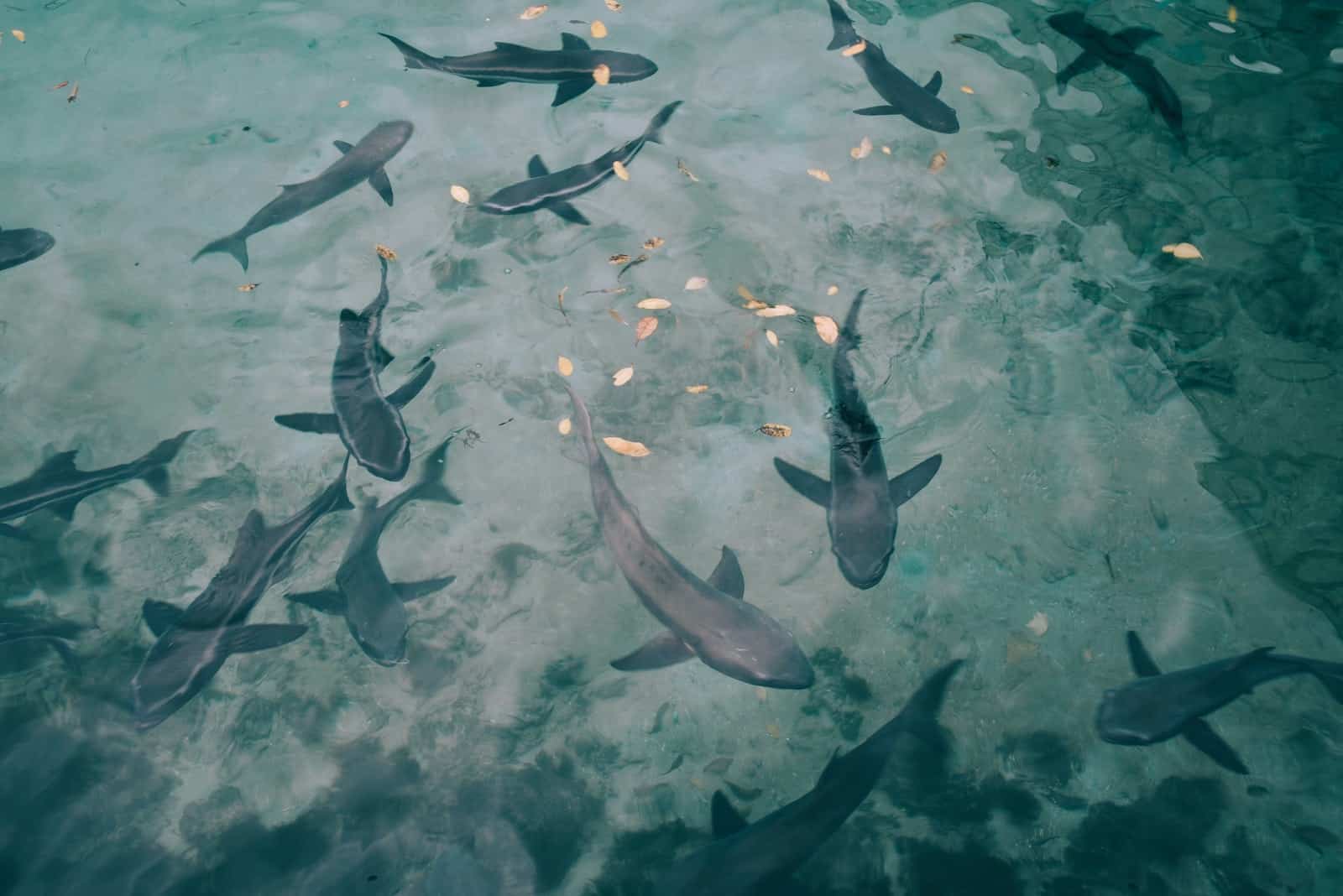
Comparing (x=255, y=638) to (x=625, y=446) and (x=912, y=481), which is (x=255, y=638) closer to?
(x=625, y=446)

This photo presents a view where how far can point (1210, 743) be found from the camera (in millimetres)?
Answer: 5512

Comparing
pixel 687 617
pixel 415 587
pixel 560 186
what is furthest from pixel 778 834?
pixel 560 186

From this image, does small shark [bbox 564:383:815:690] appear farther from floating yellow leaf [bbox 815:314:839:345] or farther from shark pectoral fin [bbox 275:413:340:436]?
floating yellow leaf [bbox 815:314:839:345]

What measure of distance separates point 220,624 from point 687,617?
4.15m

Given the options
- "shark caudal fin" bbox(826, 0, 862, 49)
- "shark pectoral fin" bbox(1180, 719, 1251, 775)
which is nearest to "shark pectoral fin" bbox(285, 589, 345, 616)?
"shark pectoral fin" bbox(1180, 719, 1251, 775)

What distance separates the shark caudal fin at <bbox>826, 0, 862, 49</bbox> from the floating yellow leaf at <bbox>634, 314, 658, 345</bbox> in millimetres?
3886

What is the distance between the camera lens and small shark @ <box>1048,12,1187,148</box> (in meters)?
7.25

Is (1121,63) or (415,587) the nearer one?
(415,587)

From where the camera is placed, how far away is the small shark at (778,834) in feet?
16.4

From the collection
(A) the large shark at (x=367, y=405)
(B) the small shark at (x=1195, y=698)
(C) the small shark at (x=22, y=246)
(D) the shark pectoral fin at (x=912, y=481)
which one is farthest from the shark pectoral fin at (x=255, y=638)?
(B) the small shark at (x=1195, y=698)

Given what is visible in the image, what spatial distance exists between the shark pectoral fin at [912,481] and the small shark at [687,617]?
5.11 feet

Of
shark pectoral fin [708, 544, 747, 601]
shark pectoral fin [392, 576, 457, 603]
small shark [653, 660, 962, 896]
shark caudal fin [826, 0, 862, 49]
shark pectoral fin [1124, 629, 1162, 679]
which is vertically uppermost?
shark caudal fin [826, 0, 862, 49]

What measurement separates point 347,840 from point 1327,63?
43.1 ft

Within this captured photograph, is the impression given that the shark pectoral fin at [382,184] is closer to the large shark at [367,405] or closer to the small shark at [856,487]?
the large shark at [367,405]
